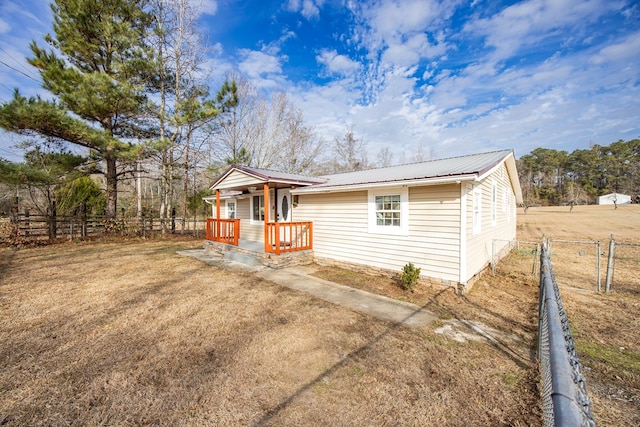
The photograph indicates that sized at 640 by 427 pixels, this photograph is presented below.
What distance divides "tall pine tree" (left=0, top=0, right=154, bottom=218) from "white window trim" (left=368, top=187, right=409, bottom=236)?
11.4 metres

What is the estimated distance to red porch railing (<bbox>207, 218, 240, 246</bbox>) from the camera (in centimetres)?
979

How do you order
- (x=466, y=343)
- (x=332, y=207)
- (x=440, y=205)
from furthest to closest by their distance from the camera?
(x=332, y=207), (x=440, y=205), (x=466, y=343)

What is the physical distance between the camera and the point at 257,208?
36.7 ft

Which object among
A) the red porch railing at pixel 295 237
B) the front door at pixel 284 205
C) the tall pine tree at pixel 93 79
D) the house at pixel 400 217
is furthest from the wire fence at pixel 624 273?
the tall pine tree at pixel 93 79

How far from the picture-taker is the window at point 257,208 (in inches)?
431

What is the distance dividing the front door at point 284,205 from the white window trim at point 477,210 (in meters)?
5.93

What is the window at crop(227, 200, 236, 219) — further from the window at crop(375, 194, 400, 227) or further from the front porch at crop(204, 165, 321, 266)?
the window at crop(375, 194, 400, 227)

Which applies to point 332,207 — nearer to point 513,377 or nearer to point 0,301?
point 513,377

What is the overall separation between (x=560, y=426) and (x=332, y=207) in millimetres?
7318

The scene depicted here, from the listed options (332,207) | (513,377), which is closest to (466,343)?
(513,377)

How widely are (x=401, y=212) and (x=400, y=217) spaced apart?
0.13 metres

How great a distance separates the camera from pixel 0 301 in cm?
496

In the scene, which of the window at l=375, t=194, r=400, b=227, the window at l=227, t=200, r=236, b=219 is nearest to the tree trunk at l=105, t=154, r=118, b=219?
the window at l=227, t=200, r=236, b=219

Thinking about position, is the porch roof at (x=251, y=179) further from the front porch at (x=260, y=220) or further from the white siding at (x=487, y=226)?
the white siding at (x=487, y=226)
